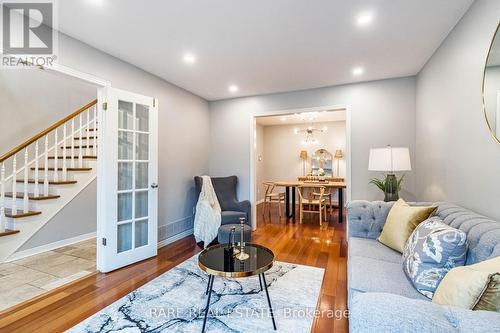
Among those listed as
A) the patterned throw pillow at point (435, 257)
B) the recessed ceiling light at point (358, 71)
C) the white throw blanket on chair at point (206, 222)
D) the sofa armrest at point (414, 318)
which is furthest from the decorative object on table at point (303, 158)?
the sofa armrest at point (414, 318)

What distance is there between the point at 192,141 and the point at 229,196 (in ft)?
3.90

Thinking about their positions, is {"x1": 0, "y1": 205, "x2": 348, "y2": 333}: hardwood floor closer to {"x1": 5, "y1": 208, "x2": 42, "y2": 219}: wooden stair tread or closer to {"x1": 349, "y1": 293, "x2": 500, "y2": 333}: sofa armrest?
{"x1": 349, "y1": 293, "x2": 500, "y2": 333}: sofa armrest

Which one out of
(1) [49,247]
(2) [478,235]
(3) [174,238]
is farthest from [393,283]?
(1) [49,247]

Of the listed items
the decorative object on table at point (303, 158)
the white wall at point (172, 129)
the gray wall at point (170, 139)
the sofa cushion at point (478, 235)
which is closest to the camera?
the sofa cushion at point (478, 235)

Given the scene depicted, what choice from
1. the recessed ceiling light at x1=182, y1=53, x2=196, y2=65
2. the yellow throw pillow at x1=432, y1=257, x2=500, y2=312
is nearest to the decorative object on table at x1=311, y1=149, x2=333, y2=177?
the recessed ceiling light at x1=182, y1=53, x2=196, y2=65

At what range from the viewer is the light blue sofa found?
759mm

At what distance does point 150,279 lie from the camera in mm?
2512

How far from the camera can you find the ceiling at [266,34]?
79.5 inches

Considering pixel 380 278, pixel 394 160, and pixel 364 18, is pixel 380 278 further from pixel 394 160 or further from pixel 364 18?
pixel 364 18

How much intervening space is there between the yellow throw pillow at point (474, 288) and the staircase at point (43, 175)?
4112mm

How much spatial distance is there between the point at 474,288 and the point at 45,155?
14.9 ft

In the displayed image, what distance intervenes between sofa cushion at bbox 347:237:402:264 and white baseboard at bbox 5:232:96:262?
13.0 ft

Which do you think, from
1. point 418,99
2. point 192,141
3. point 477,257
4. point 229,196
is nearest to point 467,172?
point 477,257

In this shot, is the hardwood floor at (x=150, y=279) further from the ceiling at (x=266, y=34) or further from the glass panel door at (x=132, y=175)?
the ceiling at (x=266, y=34)
